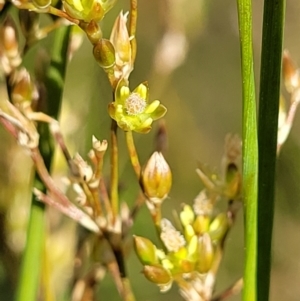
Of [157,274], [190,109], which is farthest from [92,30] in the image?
[190,109]

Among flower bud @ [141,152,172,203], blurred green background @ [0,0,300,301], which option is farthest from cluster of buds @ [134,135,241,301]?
blurred green background @ [0,0,300,301]

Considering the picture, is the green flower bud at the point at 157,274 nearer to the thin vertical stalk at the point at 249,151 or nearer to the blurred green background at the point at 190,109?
the thin vertical stalk at the point at 249,151

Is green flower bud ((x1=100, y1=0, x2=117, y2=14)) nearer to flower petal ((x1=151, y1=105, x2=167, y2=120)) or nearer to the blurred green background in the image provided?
flower petal ((x1=151, y1=105, x2=167, y2=120))

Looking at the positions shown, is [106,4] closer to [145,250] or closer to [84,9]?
[84,9]

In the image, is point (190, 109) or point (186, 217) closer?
point (186, 217)

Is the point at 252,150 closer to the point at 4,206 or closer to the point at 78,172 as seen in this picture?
the point at 78,172

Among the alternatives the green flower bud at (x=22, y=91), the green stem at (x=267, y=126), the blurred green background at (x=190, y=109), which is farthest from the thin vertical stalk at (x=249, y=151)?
the blurred green background at (x=190, y=109)
